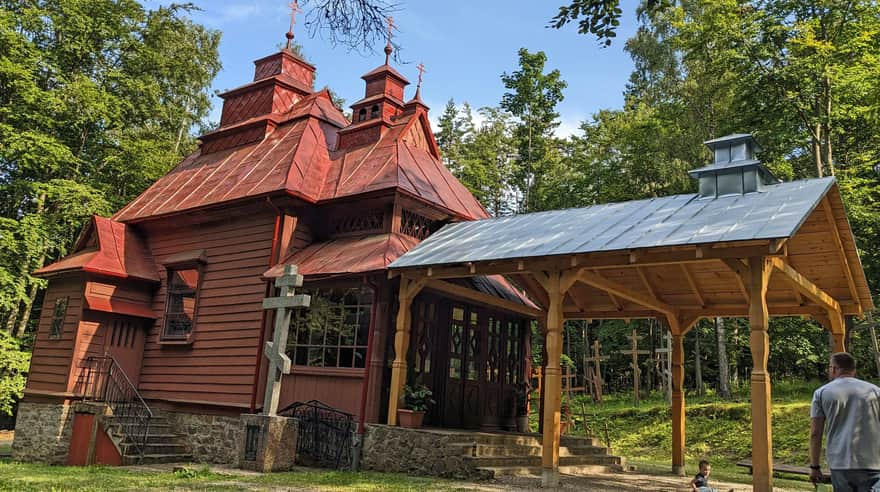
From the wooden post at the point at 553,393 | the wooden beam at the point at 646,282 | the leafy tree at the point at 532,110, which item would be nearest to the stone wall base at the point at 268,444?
the wooden post at the point at 553,393

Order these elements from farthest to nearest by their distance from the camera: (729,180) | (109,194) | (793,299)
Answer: (109,194) → (793,299) → (729,180)

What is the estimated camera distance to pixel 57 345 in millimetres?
14891

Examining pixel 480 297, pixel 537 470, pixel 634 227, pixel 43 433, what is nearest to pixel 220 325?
pixel 43 433

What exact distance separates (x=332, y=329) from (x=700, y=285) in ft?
21.1

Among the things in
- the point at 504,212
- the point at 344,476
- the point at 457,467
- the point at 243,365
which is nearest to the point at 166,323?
the point at 243,365

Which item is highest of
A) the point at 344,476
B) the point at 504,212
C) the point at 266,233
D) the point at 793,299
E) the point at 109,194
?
the point at 504,212

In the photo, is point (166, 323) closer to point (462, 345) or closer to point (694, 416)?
point (462, 345)

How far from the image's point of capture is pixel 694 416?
1928 centimetres

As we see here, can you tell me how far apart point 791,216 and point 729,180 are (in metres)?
2.31

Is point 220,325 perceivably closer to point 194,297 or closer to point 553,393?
point 194,297

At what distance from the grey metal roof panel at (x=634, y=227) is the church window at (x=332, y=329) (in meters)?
1.72

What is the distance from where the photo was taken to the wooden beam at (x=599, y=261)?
26.4 feet

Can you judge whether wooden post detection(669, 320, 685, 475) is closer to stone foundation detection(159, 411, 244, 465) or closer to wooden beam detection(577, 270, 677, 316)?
wooden beam detection(577, 270, 677, 316)

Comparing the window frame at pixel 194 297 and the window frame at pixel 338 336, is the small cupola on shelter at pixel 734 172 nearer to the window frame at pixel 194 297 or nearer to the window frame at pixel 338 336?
the window frame at pixel 338 336
